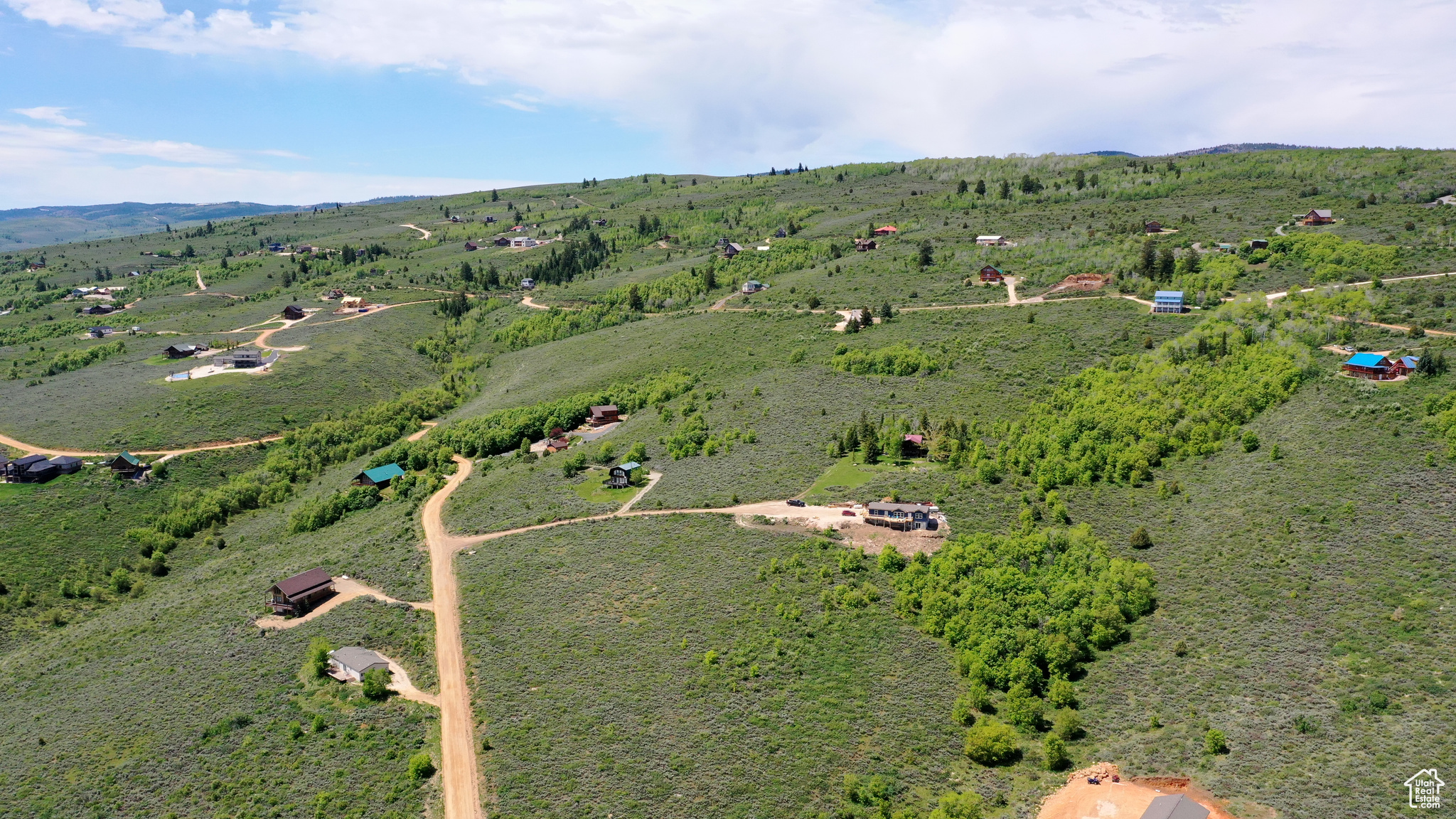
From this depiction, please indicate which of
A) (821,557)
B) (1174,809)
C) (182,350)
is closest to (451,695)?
(821,557)

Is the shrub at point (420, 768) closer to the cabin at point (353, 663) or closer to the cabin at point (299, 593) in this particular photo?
the cabin at point (353, 663)

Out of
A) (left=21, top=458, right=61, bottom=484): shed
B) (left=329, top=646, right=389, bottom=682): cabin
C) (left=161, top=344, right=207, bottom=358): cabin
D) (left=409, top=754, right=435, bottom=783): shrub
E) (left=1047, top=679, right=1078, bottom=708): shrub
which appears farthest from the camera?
(left=161, top=344, right=207, bottom=358): cabin

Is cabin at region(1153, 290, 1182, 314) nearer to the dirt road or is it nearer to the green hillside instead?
the green hillside

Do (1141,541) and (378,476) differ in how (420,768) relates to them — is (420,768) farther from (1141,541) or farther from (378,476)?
(378,476)

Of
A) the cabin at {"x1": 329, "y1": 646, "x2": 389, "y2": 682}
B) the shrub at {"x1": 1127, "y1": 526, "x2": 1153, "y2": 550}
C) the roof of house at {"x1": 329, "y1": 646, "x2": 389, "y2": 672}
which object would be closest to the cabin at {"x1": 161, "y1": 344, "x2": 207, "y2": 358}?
the roof of house at {"x1": 329, "y1": 646, "x2": 389, "y2": 672}

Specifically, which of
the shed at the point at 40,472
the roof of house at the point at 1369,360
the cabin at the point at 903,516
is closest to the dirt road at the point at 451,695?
the cabin at the point at 903,516

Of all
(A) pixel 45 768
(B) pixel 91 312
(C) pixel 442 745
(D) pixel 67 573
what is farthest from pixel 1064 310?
(B) pixel 91 312

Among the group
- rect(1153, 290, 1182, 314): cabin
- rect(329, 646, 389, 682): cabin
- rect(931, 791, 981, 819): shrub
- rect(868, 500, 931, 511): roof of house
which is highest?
rect(1153, 290, 1182, 314): cabin
